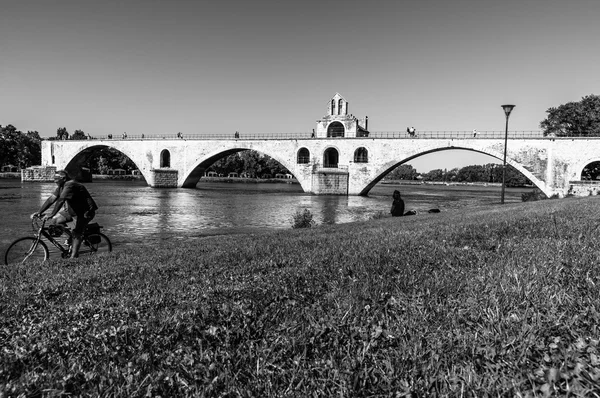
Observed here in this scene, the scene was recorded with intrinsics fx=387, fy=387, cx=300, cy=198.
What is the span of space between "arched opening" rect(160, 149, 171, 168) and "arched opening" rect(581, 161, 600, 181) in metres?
70.0

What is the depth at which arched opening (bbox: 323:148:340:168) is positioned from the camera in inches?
2576

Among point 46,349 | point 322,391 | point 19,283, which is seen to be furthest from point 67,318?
point 19,283

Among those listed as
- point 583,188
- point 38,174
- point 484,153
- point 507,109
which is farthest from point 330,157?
point 38,174

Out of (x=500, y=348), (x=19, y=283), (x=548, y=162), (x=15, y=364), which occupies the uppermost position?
(x=548, y=162)

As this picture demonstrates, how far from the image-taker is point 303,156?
67.8m

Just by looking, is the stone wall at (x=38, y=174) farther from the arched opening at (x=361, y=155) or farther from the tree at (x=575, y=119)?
the tree at (x=575, y=119)

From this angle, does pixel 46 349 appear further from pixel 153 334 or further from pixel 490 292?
pixel 490 292

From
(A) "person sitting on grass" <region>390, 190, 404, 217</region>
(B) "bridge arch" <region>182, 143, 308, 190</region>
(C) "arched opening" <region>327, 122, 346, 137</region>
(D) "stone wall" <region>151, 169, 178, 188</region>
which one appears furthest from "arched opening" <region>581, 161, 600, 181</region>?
(D) "stone wall" <region>151, 169, 178, 188</region>

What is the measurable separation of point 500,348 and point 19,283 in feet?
20.5

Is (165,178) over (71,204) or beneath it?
over

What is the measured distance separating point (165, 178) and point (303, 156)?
25971 mm

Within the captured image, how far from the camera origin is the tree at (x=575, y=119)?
59.1 m

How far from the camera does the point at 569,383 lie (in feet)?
5.75

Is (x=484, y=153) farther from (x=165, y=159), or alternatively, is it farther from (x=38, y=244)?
(x=165, y=159)
